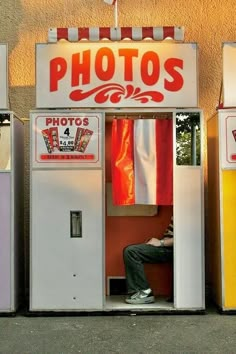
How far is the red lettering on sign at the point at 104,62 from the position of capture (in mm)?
6504

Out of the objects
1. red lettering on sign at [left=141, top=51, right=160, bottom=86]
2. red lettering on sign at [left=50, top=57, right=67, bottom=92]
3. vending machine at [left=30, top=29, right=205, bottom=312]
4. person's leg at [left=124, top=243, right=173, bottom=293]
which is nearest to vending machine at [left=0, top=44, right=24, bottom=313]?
vending machine at [left=30, top=29, right=205, bottom=312]

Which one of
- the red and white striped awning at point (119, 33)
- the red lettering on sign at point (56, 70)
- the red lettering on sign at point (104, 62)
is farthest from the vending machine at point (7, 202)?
the red lettering on sign at point (104, 62)

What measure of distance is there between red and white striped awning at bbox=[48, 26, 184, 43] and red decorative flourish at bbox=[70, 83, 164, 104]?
585 mm

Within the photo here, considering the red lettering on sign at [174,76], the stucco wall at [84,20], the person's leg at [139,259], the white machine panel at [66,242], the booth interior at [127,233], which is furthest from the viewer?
the stucco wall at [84,20]

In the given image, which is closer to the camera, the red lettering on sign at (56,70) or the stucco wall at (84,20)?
the red lettering on sign at (56,70)

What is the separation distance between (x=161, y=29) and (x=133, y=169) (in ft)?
5.61

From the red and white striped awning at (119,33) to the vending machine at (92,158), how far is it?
0.18 feet

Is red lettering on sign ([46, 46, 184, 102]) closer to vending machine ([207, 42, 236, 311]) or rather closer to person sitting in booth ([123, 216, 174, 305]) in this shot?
vending machine ([207, 42, 236, 311])

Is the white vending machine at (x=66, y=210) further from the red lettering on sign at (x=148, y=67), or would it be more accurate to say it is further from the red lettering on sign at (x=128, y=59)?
the red lettering on sign at (x=148, y=67)

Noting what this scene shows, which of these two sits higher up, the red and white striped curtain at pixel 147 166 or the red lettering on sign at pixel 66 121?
the red lettering on sign at pixel 66 121

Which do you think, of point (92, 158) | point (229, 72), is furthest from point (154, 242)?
point (229, 72)

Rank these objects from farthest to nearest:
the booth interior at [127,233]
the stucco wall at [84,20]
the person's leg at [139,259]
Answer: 1. the stucco wall at [84,20]
2. the booth interior at [127,233]
3. the person's leg at [139,259]

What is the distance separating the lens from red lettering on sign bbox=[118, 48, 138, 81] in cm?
650

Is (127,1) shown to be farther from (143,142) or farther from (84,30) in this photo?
(143,142)
